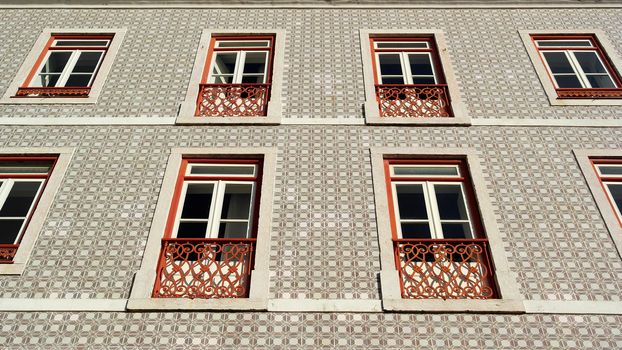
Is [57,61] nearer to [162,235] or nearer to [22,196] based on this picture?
[22,196]

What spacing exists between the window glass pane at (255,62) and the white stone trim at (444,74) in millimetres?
1549

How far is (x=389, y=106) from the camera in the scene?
6957 mm

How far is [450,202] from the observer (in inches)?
245

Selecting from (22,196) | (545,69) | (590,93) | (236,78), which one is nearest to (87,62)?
(236,78)

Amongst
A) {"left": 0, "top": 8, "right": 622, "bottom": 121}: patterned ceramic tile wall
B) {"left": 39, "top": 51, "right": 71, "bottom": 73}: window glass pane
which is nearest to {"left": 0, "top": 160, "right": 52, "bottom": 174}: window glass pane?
{"left": 0, "top": 8, "right": 622, "bottom": 121}: patterned ceramic tile wall

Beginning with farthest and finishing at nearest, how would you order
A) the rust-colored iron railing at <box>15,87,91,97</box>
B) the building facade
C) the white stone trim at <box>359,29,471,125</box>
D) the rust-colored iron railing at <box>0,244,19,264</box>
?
1. the rust-colored iron railing at <box>15,87,91,97</box>
2. the white stone trim at <box>359,29,471,125</box>
3. the rust-colored iron railing at <box>0,244,19,264</box>
4. the building facade

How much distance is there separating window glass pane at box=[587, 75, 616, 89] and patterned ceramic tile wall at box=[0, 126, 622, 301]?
1.15 meters

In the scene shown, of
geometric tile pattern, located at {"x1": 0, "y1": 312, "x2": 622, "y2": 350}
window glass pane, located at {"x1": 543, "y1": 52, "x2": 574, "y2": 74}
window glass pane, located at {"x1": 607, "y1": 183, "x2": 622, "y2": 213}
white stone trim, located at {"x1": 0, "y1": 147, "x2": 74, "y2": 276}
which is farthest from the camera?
window glass pane, located at {"x1": 543, "y1": 52, "x2": 574, "y2": 74}

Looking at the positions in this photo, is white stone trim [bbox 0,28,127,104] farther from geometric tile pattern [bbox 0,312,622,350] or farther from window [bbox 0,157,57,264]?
geometric tile pattern [bbox 0,312,622,350]

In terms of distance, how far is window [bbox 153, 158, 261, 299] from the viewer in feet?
16.9

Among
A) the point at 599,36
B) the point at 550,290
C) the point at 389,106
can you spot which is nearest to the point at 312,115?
the point at 389,106

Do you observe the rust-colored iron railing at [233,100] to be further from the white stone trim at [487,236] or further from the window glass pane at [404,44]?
the window glass pane at [404,44]

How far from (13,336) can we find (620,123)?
7125mm

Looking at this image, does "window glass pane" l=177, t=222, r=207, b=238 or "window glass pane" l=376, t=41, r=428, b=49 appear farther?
"window glass pane" l=376, t=41, r=428, b=49
